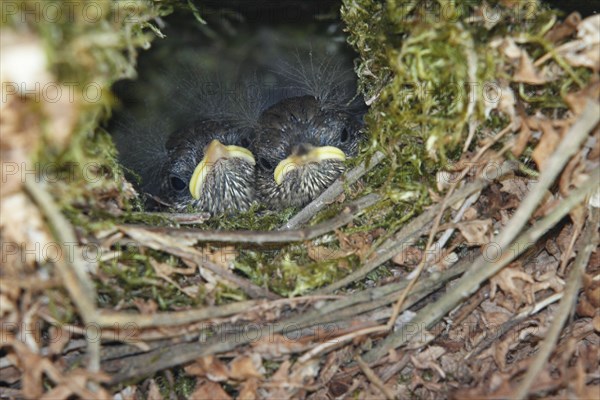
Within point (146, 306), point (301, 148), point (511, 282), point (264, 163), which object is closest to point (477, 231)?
point (511, 282)

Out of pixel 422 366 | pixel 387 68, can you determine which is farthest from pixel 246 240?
pixel 387 68

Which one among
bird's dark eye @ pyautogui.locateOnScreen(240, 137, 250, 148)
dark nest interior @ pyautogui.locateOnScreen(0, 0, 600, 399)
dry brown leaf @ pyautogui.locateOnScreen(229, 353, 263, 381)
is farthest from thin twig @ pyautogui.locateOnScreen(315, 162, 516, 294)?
bird's dark eye @ pyautogui.locateOnScreen(240, 137, 250, 148)

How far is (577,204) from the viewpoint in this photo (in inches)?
51.6

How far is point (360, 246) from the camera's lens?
158 centimetres

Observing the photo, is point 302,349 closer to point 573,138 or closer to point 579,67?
point 573,138

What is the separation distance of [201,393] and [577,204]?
0.88 meters

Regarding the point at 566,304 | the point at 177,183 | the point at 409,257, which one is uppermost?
the point at 177,183

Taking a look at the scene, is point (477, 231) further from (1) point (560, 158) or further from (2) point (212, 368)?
(2) point (212, 368)

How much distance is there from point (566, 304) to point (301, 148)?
43.7 inches

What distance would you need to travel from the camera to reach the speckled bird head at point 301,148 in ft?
7.22

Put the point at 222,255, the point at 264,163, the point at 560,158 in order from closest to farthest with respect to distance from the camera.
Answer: the point at 560,158 < the point at 222,255 < the point at 264,163

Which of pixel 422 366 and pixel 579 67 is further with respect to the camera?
pixel 422 366

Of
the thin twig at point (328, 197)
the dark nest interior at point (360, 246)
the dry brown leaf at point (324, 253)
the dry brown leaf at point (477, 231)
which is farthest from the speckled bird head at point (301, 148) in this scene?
the dry brown leaf at point (477, 231)

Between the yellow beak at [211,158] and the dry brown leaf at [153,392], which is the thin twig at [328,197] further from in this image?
the dry brown leaf at [153,392]
